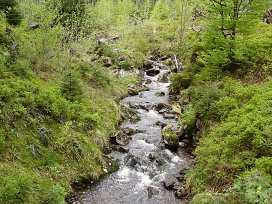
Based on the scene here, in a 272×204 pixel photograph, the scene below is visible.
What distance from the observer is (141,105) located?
81.9ft

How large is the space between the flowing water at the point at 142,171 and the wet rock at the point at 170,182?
0.60 feet

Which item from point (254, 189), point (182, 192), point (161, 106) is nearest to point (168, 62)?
point (161, 106)

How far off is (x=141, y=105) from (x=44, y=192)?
48.1 feet

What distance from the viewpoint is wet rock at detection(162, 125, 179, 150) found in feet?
59.7

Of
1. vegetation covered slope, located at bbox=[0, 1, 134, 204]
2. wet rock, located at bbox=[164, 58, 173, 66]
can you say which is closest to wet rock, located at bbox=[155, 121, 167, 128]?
vegetation covered slope, located at bbox=[0, 1, 134, 204]

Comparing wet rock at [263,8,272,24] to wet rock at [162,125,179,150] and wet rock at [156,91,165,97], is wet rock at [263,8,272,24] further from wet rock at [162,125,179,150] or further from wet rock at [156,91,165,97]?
wet rock at [162,125,179,150]

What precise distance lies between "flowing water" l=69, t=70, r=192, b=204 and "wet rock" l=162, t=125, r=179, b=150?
34cm

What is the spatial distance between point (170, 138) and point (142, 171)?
11.2ft

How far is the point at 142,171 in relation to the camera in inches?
626

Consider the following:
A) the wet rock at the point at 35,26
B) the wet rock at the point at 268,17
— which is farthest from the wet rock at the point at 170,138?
the wet rock at the point at 268,17

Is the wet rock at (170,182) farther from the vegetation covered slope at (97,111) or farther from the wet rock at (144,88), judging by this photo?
the wet rock at (144,88)

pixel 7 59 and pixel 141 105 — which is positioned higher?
pixel 7 59

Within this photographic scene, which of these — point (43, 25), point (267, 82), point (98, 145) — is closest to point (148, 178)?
point (98, 145)

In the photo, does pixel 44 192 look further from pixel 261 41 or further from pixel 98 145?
pixel 261 41
